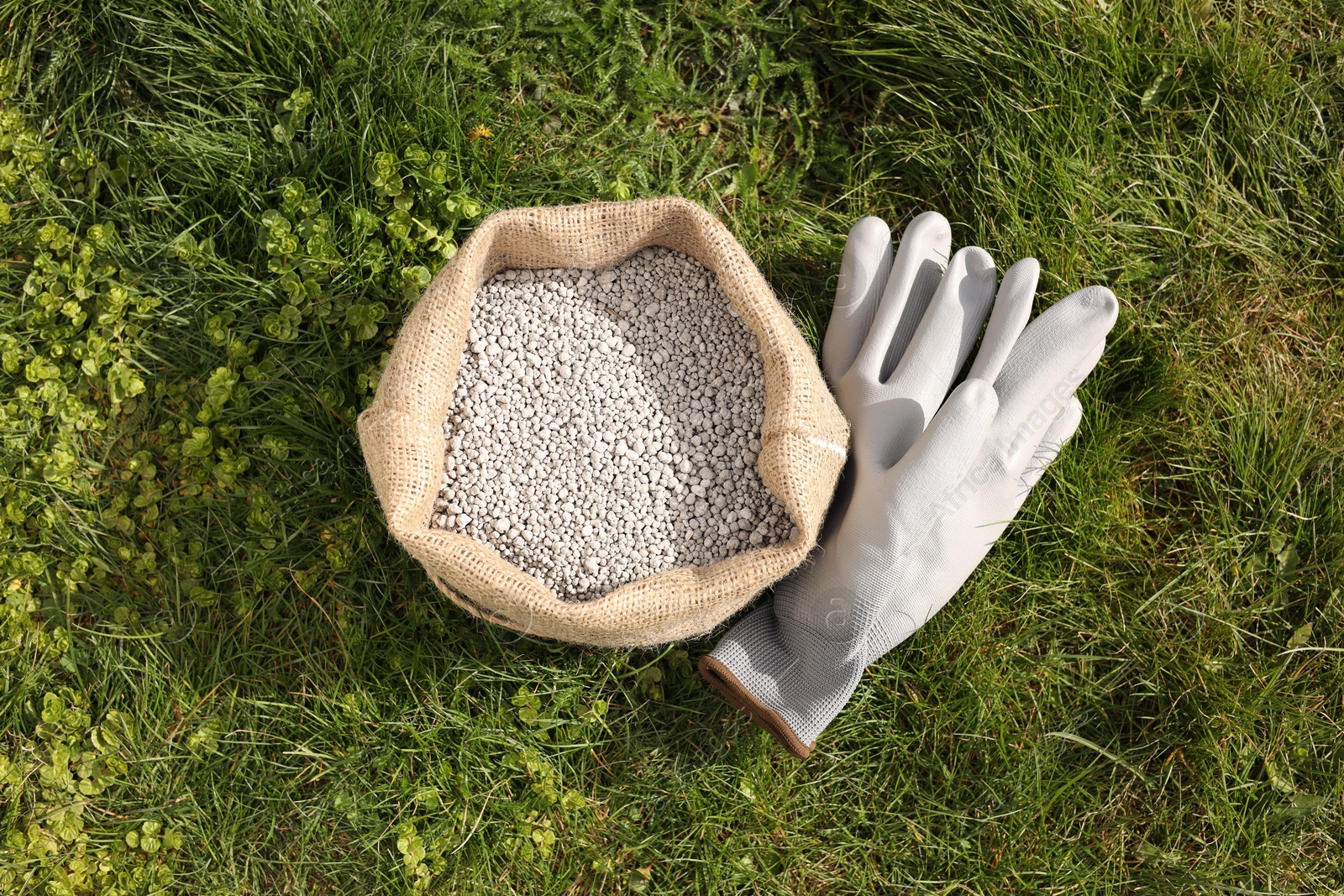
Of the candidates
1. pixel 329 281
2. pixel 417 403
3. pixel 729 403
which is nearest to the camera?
pixel 417 403

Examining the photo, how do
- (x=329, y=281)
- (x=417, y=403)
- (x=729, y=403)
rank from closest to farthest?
(x=417, y=403) → (x=729, y=403) → (x=329, y=281)

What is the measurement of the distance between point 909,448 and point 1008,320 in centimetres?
35

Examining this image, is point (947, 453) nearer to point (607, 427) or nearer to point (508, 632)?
point (607, 427)

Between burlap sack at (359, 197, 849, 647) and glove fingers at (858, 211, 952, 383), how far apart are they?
0.19 metres

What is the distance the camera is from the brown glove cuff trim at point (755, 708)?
1979mm

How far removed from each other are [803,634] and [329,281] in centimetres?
125

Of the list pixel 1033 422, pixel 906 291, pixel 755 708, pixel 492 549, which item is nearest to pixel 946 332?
pixel 906 291

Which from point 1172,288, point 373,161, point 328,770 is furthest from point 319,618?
point 1172,288

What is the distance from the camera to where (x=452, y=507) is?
193 cm

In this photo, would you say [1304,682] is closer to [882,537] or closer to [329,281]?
[882,537]

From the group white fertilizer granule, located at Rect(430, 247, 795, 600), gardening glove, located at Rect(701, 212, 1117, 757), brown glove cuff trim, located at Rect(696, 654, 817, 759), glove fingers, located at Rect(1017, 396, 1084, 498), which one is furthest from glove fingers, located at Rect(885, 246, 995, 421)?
brown glove cuff trim, located at Rect(696, 654, 817, 759)

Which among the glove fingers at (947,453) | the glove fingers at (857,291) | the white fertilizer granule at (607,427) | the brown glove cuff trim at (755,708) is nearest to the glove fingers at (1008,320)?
the glove fingers at (947,453)

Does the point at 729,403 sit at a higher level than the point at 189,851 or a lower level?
higher

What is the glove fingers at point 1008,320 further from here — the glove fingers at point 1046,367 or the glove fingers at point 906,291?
the glove fingers at point 906,291
